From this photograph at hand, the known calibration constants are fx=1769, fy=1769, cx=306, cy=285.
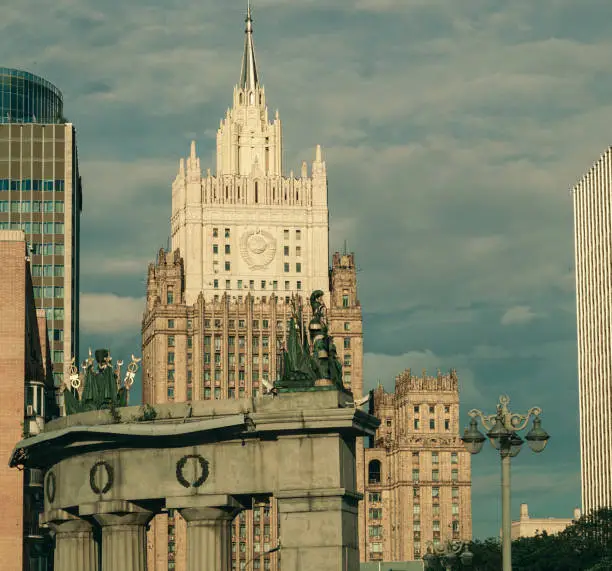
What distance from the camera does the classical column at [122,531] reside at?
242ft

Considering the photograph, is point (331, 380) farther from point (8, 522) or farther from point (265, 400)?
point (8, 522)

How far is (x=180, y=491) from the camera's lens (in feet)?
237

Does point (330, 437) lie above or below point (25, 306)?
below

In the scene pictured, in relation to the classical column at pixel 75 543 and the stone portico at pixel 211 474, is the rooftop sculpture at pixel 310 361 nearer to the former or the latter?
the stone portico at pixel 211 474

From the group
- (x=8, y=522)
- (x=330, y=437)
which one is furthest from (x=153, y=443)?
(x=8, y=522)

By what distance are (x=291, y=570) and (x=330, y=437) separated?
17.8 ft

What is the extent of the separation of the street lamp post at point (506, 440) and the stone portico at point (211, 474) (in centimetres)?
518

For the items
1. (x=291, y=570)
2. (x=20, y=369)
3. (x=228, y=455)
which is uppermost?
(x=20, y=369)

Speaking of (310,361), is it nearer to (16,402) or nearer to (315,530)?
(315,530)

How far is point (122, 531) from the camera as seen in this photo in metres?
74.2

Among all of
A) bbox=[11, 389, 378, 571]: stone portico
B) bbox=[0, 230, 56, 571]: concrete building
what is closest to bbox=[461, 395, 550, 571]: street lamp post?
bbox=[11, 389, 378, 571]: stone portico

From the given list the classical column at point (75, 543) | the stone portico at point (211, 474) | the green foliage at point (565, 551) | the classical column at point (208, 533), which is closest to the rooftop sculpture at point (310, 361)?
the stone portico at point (211, 474)

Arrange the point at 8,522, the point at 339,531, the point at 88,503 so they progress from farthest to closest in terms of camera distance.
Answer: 1. the point at 8,522
2. the point at 88,503
3. the point at 339,531

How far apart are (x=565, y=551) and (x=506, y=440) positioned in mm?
94512
